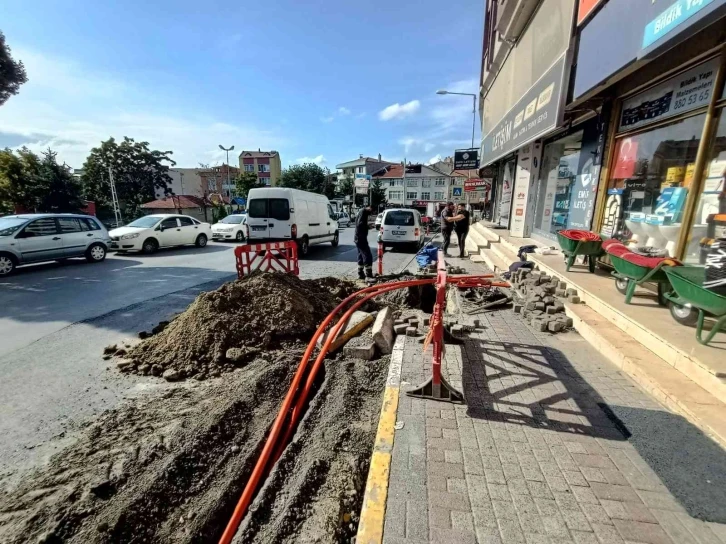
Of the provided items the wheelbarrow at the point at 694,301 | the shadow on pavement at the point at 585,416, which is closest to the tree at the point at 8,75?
the shadow on pavement at the point at 585,416

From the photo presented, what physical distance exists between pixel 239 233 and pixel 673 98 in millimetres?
16831

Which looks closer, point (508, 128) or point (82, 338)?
point (82, 338)

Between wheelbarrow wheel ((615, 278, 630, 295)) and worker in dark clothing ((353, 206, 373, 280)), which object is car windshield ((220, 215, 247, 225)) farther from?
wheelbarrow wheel ((615, 278, 630, 295))

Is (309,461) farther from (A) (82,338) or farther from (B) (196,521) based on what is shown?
(A) (82,338)

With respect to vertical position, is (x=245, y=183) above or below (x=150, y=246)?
above

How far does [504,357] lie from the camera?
401 centimetres

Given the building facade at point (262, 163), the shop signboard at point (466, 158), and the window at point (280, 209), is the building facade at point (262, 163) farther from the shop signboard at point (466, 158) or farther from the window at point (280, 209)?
the window at point (280, 209)

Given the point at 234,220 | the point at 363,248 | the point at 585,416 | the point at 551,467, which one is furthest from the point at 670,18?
the point at 234,220

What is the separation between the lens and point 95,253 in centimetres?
1145

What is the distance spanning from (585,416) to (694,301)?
67.1 inches

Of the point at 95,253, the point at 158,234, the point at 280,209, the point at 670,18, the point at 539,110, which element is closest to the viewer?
the point at 670,18

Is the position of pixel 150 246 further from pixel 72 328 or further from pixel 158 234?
pixel 72 328

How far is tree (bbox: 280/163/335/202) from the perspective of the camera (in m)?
53.6

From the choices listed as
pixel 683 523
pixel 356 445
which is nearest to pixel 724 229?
pixel 683 523
